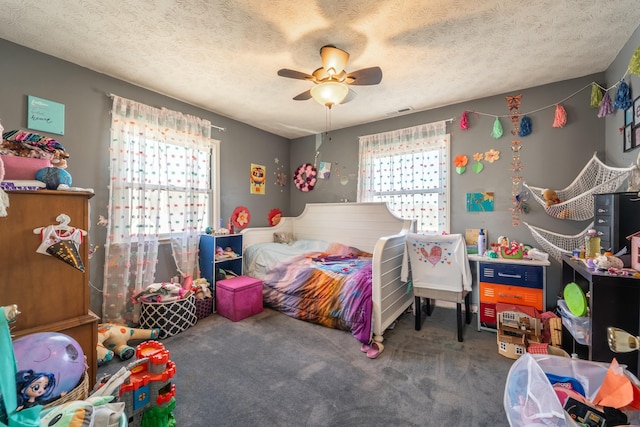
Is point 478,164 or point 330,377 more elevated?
point 478,164

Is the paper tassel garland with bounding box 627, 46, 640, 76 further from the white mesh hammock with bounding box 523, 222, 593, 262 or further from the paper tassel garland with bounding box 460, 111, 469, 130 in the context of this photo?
the paper tassel garland with bounding box 460, 111, 469, 130

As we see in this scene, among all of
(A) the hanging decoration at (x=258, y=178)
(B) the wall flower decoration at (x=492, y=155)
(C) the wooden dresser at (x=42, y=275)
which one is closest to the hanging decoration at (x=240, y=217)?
(A) the hanging decoration at (x=258, y=178)

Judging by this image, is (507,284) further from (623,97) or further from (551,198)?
(623,97)

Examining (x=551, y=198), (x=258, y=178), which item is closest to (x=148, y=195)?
(x=258, y=178)

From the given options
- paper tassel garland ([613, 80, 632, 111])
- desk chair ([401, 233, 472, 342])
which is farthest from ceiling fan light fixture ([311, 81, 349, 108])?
paper tassel garland ([613, 80, 632, 111])

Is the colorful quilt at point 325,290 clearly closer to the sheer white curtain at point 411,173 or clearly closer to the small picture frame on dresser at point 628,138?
the sheer white curtain at point 411,173

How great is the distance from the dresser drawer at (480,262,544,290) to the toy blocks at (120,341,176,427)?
8.71 ft

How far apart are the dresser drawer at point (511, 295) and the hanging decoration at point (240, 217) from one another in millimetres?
2975

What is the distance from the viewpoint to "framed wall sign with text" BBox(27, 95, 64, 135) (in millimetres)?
2080

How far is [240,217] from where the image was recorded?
12.3ft

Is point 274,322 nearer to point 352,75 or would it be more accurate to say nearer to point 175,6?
point 352,75

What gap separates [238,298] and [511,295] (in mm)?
2638

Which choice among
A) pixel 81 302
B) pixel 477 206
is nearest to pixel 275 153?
pixel 477 206

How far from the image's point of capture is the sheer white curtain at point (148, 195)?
2502 millimetres
